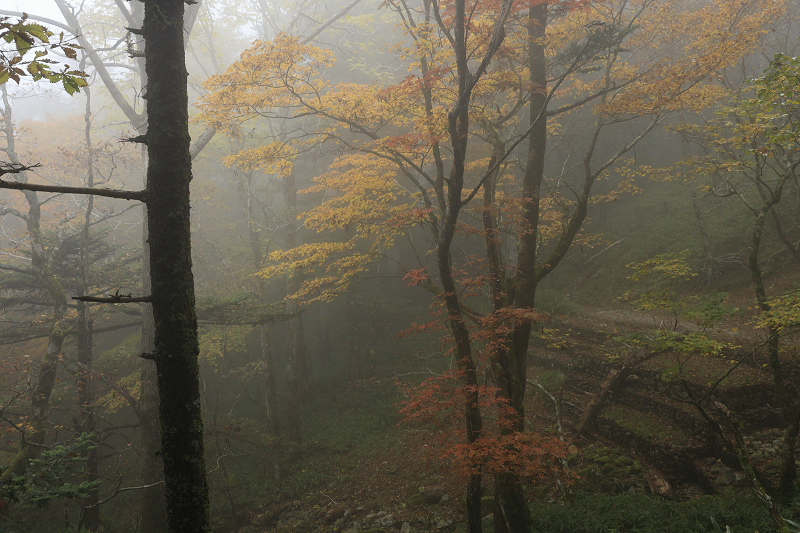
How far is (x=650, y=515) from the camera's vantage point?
594 cm

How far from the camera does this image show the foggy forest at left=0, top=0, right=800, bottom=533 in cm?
428

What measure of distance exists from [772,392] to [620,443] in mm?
3104

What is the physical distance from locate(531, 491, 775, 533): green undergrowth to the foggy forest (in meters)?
0.05

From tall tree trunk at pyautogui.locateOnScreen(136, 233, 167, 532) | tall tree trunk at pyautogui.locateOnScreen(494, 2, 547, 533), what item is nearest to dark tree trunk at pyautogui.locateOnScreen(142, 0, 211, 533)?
tall tree trunk at pyautogui.locateOnScreen(494, 2, 547, 533)

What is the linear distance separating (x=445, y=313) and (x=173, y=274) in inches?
186

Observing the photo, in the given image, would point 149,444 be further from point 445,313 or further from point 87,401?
point 445,313

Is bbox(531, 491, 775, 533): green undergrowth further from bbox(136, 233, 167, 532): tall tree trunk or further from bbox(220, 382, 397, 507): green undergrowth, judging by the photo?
bbox(136, 233, 167, 532): tall tree trunk

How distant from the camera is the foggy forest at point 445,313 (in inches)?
169

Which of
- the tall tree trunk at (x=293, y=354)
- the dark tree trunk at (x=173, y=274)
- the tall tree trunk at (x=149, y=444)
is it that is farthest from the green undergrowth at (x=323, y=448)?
the dark tree trunk at (x=173, y=274)

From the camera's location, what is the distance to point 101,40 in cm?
1698

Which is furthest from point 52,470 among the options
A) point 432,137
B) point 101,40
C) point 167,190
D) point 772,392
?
point 101,40

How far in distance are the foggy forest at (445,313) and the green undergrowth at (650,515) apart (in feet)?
0.15

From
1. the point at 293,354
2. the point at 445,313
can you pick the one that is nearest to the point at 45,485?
the point at 445,313

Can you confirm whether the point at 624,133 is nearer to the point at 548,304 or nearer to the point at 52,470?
the point at 548,304
